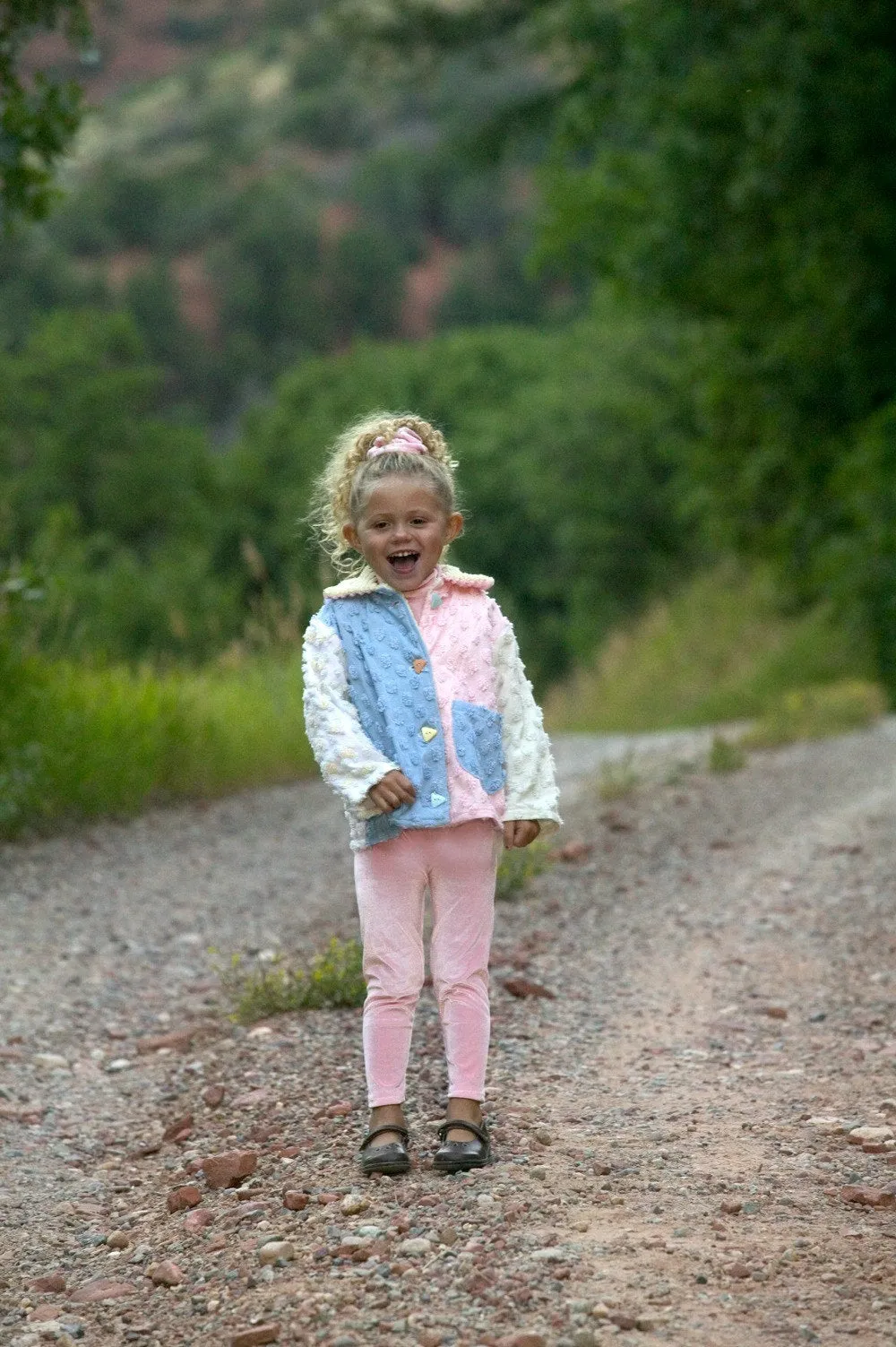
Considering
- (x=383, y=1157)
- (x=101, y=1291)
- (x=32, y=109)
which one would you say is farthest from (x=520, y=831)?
(x=32, y=109)

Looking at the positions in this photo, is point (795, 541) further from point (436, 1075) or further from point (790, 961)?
point (436, 1075)

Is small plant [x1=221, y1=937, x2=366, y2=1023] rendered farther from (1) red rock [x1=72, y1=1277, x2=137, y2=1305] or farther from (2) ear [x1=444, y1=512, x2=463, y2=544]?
(1) red rock [x1=72, y1=1277, x2=137, y2=1305]

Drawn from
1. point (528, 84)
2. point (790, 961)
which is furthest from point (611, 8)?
point (528, 84)

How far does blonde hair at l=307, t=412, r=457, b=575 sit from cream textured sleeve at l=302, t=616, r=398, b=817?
1.00 feet

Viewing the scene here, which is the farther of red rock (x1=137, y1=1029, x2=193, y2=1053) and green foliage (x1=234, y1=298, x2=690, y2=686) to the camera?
green foliage (x1=234, y1=298, x2=690, y2=686)

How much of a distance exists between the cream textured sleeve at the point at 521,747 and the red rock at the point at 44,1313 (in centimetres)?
147

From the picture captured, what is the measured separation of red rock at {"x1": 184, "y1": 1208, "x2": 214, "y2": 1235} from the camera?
3.94 metres

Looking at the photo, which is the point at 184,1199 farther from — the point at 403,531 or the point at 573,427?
the point at 573,427

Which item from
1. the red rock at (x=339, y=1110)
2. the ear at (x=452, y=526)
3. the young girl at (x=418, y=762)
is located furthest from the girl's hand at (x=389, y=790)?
the red rock at (x=339, y=1110)

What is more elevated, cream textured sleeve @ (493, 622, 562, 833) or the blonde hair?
the blonde hair

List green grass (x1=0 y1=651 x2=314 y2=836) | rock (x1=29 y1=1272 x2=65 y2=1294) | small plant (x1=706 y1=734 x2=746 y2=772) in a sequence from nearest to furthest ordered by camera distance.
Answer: rock (x1=29 y1=1272 x2=65 y2=1294), green grass (x1=0 y1=651 x2=314 y2=836), small plant (x1=706 y1=734 x2=746 y2=772)

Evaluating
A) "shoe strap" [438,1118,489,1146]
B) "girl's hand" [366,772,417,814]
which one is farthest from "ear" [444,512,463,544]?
"shoe strap" [438,1118,489,1146]

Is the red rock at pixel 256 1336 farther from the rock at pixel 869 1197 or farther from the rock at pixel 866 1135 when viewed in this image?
the rock at pixel 866 1135

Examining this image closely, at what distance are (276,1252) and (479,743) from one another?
1.27m
